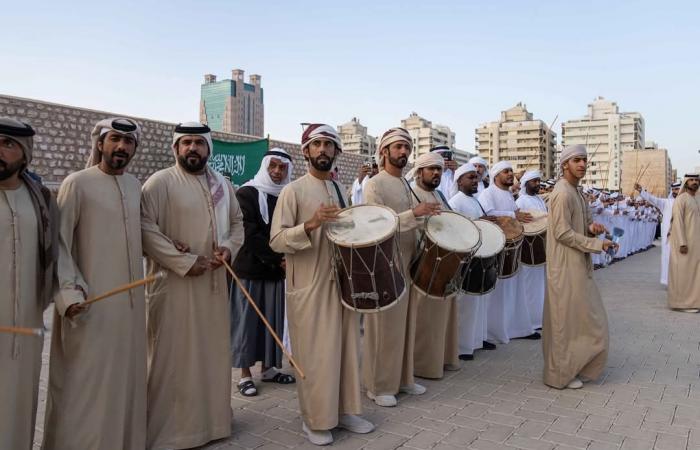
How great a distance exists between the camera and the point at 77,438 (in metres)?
2.98

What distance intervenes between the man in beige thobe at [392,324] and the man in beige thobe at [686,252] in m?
5.89

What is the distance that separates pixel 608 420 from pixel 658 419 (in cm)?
36

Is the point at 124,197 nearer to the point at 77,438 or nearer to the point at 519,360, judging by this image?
the point at 77,438

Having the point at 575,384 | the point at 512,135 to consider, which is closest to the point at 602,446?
the point at 575,384

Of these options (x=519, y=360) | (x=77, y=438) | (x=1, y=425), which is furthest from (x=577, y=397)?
(x=1, y=425)

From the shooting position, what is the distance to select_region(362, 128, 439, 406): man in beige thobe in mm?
4426

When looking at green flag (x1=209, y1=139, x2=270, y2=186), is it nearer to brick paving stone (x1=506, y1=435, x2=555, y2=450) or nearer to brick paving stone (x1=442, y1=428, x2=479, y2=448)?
brick paving stone (x1=442, y1=428, x2=479, y2=448)

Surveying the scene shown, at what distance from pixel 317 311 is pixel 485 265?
1751 millimetres

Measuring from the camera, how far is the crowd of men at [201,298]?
2820 millimetres

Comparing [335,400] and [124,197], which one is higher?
[124,197]

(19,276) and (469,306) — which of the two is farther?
(469,306)

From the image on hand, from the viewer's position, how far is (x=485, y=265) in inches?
188

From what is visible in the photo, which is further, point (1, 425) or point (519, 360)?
point (519, 360)

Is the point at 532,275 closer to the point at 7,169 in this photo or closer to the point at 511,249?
the point at 511,249
